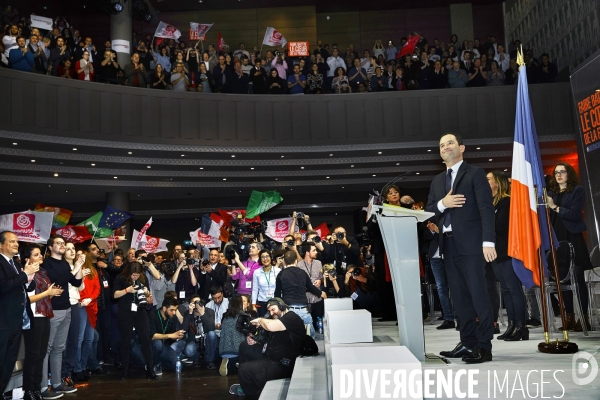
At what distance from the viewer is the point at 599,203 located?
284 inches

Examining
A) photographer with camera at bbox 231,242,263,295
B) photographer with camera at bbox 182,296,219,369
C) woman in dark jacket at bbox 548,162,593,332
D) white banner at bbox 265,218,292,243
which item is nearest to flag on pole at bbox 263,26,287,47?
white banner at bbox 265,218,292,243

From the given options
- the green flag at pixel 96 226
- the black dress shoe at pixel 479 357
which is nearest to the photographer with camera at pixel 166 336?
the green flag at pixel 96 226

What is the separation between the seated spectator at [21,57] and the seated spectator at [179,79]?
303 centimetres

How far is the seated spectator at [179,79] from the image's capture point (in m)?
13.5

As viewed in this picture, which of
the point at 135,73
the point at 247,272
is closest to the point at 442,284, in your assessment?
the point at 247,272

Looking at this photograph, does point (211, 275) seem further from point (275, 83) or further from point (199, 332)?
point (275, 83)

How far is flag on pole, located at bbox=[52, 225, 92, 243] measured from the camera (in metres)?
12.4

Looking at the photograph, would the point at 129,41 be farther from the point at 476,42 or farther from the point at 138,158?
the point at 476,42

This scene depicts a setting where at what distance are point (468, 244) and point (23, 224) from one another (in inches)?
381

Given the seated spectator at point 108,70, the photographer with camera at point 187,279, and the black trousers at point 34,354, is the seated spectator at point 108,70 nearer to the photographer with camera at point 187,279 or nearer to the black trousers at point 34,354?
the photographer with camera at point 187,279

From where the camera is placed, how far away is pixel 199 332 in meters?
8.63

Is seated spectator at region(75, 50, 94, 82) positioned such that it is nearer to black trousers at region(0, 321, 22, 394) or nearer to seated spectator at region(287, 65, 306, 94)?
seated spectator at region(287, 65, 306, 94)

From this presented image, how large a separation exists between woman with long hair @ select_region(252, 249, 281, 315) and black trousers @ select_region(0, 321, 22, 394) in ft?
10.1

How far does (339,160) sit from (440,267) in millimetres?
9066
